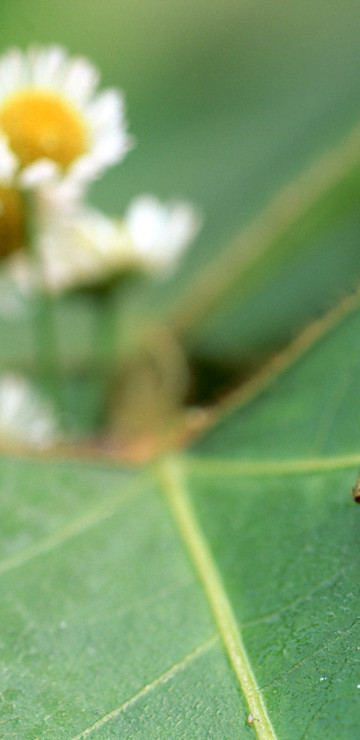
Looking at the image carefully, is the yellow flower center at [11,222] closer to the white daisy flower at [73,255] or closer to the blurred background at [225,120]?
the white daisy flower at [73,255]

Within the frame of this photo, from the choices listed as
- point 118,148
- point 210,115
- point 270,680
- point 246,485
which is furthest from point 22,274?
point 210,115

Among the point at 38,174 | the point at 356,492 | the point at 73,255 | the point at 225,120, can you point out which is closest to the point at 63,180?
the point at 38,174

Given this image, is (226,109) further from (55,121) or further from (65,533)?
(65,533)

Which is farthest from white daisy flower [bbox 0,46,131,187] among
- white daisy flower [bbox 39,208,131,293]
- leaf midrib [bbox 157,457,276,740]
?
leaf midrib [bbox 157,457,276,740]

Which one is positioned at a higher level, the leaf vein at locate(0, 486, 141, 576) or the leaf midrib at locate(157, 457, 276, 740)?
the leaf vein at locate(0, 486, 141, 576)

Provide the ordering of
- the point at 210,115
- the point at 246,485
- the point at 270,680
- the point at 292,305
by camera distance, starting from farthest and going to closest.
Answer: the point at 210,115 < the point at 292,305 < the point at 246,485 < the point at 270,680

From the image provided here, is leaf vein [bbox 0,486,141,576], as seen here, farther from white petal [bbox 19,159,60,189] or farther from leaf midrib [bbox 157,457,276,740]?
white petal [bbox 19,159,60,189]

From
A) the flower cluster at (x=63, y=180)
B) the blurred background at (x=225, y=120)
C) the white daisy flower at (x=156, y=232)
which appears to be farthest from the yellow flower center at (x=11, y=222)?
the blurred background at (x=225, y=120)

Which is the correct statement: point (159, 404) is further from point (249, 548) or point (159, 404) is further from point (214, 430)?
point (249, 548)

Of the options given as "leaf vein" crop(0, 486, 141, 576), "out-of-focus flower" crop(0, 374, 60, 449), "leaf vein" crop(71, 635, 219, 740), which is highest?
"out-of-focus flower" crop(0, 374, 60, 449)
